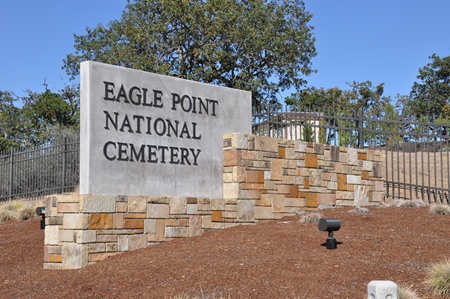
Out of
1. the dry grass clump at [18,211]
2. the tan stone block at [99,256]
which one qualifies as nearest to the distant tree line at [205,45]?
the dry grass clump at [18,211]

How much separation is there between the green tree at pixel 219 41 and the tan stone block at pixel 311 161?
50.8ft

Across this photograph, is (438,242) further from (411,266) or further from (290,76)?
(290,76)

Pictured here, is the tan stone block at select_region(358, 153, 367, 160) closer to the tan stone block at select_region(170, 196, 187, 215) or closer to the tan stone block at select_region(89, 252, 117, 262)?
the tan stone block at select_region(170, 196, 187, 215)

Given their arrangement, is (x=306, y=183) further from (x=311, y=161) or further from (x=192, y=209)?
(x=192, y=209)

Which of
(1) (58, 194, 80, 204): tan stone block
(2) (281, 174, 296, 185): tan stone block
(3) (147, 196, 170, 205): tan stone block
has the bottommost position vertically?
(3) (147, 196, 170, 205): tan stone block

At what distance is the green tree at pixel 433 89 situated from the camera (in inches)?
1992

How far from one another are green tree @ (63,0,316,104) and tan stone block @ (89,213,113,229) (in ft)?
62.0

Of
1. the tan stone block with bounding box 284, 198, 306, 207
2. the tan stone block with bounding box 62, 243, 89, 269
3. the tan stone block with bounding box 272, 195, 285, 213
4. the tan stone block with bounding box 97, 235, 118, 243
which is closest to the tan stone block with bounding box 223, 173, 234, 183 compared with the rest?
the tan stone block with bounding box 272, 195, 285, 213

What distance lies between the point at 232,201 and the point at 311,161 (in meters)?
2.41

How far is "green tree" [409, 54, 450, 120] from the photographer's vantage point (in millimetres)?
50594

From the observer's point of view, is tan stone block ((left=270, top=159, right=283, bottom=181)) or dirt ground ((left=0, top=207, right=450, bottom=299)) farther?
tan stone block ((left=270, top=159, right=283, bottom=181))

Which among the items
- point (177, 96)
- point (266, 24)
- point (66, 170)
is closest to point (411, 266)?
point (177, 96)

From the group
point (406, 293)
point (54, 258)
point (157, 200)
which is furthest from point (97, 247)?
point (406, 293)

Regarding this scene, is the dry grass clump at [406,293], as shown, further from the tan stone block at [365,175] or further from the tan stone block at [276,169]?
the tan stone block at [365,175]
